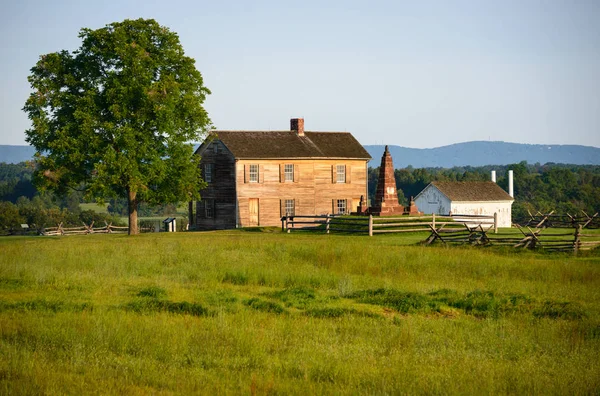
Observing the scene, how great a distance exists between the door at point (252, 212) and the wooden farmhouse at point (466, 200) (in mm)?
22824

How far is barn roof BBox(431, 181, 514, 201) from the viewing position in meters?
73.1

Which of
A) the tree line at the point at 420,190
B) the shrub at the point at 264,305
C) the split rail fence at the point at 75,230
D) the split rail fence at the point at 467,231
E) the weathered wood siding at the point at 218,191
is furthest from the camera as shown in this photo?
the tree line at the point at 420,190

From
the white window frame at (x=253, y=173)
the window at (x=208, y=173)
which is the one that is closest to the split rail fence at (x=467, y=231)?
the white window frame at (x=253, y=173)

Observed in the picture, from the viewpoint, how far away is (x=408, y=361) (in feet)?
43.7

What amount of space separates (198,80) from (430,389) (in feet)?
128

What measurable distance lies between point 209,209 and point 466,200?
88.7 feet

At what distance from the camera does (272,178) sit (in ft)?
187

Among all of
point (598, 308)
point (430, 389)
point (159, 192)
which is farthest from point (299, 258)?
point (159, 192)

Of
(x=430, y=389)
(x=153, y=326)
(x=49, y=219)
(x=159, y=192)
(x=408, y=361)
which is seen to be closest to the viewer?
(x=430, y=389)

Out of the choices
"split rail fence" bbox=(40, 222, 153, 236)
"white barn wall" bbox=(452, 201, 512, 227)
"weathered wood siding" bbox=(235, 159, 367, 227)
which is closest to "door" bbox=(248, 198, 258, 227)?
"weathered wood siding" bbox=(235, 159, 367, 227)

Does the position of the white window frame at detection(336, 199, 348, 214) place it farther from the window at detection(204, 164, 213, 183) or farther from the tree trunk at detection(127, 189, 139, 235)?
the tree trunk at detection(127, 189, 139, 235)

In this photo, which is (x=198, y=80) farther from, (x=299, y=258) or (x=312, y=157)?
(x=299, y=258)

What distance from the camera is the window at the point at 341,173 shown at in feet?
195

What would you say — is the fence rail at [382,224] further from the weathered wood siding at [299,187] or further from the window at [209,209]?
the window at [209,209]
